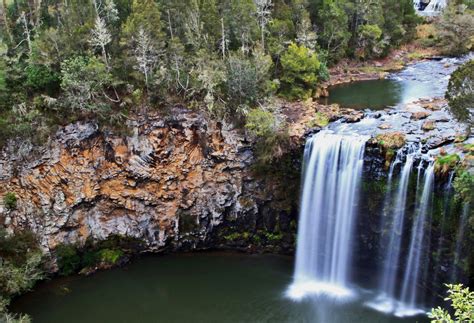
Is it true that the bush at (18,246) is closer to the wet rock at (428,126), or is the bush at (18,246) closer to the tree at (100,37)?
the tree at (100,37)

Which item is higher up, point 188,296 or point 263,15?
point 263,15

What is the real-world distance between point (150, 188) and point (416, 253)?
1508cm

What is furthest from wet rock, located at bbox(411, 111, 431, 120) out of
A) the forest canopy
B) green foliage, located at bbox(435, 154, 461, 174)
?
the forest canopy

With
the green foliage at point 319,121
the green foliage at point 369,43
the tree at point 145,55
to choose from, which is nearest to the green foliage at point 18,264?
the tree at point 145,55

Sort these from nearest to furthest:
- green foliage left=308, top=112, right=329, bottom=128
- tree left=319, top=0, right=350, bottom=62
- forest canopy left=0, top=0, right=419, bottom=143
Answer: forest canopy left=0, top=0, right=419, bottom=143 → green foliage left=308, top=112, right=329, bottom=128 → tree left=319, top=0, right=350, bottom=62

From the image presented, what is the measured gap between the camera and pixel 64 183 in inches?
1008

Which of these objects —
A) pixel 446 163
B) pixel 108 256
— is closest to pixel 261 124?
pixel 446 163

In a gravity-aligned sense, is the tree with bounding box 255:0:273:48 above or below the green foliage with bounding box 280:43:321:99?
above

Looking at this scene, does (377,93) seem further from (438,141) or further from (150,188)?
(150,188)

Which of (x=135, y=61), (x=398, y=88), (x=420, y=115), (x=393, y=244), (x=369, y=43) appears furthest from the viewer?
(x=369, y=43)

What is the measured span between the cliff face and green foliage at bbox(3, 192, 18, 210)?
0.19 metres

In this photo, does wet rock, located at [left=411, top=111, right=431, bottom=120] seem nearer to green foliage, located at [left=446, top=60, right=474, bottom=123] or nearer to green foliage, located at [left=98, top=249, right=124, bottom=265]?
green foliage, located at [left=446, top=60, right=474, bottom=123]

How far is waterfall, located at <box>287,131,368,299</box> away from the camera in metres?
24.7

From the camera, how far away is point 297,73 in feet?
111
